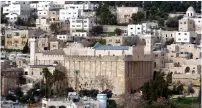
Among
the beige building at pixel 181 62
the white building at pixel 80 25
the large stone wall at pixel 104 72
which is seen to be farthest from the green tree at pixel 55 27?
the large stone wall at pixel 104 72

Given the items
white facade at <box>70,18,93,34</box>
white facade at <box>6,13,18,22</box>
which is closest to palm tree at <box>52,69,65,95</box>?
white facade at <box>70,18,93,34</box>

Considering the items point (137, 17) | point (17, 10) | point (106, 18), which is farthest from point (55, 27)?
point (17, 10)

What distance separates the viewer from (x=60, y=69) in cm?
2947

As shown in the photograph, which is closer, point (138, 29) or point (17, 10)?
point (138, 29)

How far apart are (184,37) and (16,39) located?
23.7 feet

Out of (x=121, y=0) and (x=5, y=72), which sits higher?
(x=121, y=0)

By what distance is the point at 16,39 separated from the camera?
37.9 meters

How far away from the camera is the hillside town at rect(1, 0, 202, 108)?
25.8m

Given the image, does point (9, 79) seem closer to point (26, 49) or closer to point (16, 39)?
point (26, 49)

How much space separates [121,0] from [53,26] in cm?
871

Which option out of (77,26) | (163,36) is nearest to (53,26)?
(77,26)

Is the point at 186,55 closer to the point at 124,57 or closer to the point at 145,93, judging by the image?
the point at 124,57

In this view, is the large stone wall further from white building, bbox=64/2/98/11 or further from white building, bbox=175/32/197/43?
white building, bbox=64/2/98/11

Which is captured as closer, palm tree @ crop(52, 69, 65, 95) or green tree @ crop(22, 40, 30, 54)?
palm tree @ crop(52, 69, 65, 95)
